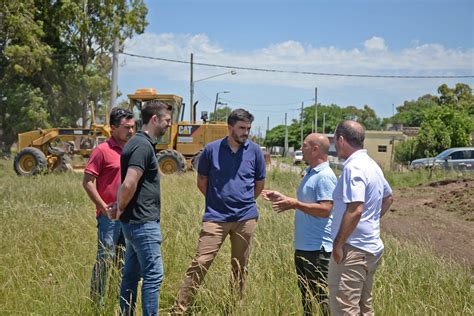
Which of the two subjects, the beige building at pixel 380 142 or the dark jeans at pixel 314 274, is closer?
the dark jeans at pixel 314 274

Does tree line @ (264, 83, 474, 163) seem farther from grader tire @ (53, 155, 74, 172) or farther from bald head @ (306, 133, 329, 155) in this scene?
grader tire @ (53, 155, 74, 172)

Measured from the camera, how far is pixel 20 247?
5910 mm

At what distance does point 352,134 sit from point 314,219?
2.83 feet

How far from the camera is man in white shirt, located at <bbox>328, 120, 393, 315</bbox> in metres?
3.52

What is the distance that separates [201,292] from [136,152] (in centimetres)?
136

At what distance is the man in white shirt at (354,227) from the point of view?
352 cm

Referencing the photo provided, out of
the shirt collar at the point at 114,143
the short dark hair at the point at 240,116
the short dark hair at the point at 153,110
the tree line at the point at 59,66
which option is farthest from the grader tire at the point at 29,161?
the short dark hair at the point at 153,110

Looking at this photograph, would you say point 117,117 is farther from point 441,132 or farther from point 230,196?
point 441,132

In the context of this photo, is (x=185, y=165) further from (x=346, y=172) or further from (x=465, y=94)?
(x=465, y=94)

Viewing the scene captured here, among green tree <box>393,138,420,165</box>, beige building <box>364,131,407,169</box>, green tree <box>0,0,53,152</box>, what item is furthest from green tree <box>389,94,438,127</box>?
green tree <box>0,0,53,152</box>

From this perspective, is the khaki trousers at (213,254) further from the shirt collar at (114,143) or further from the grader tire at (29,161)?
the grader tire at (29,161)

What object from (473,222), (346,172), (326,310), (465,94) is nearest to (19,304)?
(326,310)

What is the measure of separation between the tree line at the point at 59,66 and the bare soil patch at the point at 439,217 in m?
17.7

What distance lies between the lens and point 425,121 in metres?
35.9
